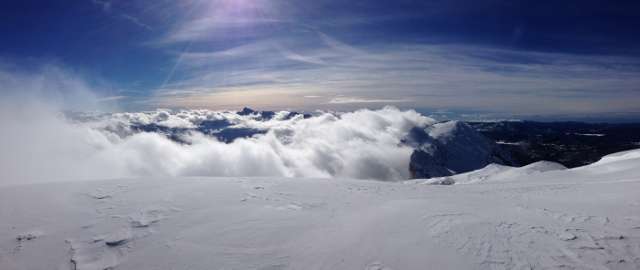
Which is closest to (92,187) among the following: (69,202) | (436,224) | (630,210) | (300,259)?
(69,202)

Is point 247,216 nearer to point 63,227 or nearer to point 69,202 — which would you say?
point 63,227

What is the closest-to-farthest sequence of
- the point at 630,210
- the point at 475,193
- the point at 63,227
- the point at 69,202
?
the point at 63,227, the point at 630,210, the point at 69,202, the point at 475,193

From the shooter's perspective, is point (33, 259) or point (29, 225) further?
point (29, 225)

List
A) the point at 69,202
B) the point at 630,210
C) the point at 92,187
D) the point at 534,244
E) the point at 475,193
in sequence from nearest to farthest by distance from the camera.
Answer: the point at 534,244 < the point at 630,210 < the point at 69,202 < the point at 92,187 < the point at 475,193

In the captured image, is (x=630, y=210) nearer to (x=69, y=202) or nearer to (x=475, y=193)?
(x=475, y=193)

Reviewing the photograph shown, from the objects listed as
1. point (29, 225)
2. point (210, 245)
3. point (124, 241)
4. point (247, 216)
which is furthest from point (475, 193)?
point (29, 225)

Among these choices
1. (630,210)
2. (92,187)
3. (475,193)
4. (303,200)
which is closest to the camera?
(630,210)
